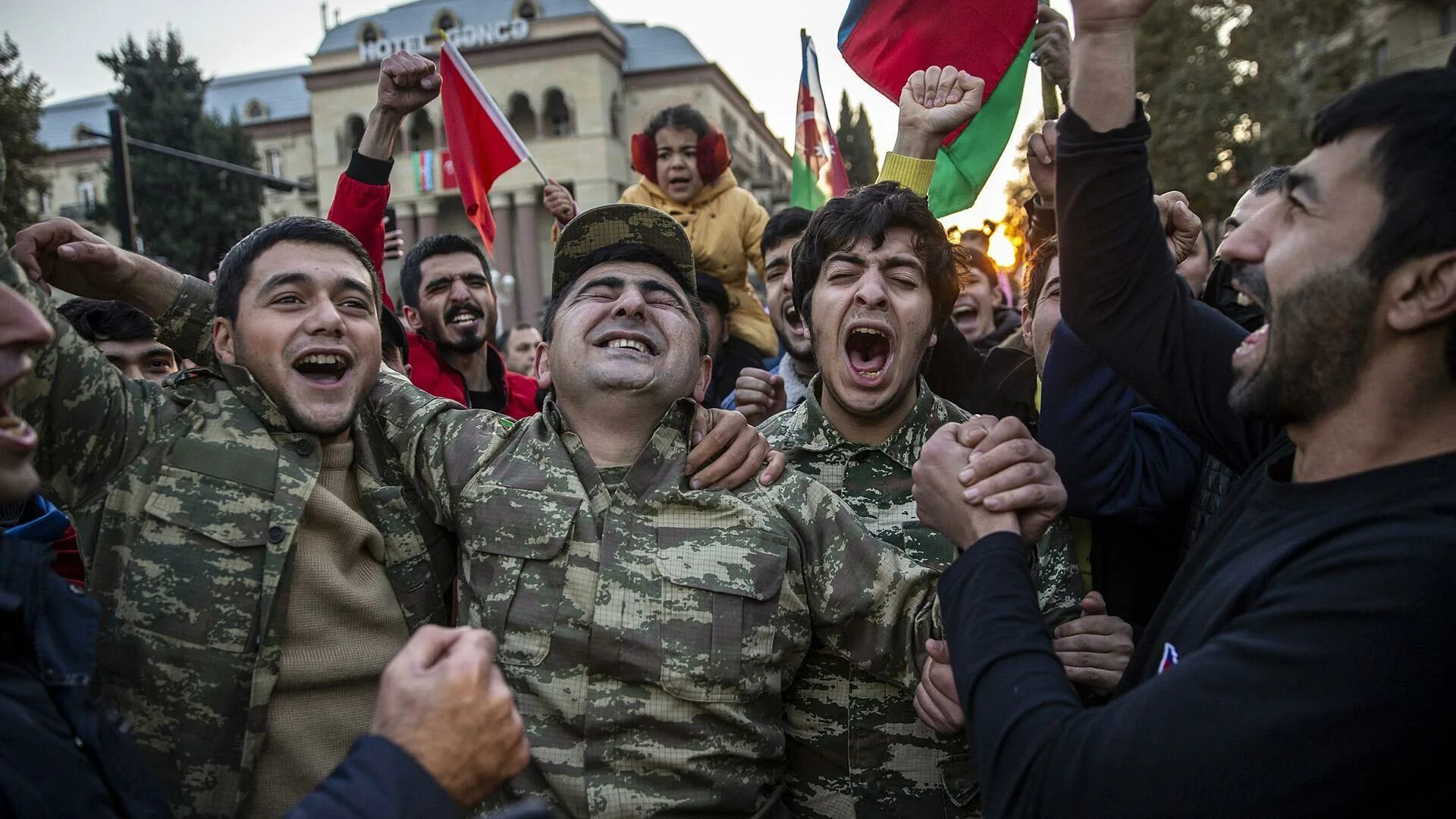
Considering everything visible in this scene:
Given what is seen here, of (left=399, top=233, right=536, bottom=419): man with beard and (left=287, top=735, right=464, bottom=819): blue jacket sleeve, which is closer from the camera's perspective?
(left=287, top=735, right=464, bottom=819): blue jacket sleeve

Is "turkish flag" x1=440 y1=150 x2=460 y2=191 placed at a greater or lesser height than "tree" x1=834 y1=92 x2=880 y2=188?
lesser

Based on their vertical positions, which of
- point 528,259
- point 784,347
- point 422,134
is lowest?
point 784,347

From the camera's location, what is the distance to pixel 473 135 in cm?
581

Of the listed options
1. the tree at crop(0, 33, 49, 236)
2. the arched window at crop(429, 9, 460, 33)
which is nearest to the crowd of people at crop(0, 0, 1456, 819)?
the tree at crop(0, 33, 49, 236)

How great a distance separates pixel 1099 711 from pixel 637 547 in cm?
135

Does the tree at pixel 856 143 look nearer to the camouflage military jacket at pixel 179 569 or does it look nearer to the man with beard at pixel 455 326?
the man with beard at pixel 455 326

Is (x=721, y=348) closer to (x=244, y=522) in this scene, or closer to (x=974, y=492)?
(x=244, y=522)

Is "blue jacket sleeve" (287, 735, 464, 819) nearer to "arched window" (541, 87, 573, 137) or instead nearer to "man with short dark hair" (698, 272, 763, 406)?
"man with short dark hair" (698, 272, 763, 406)

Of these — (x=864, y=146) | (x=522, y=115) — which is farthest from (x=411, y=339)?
(x=864, y=146)

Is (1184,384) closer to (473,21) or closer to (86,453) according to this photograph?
(86,453)

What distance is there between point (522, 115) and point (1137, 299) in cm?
4838

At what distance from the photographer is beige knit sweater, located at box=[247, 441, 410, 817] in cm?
254

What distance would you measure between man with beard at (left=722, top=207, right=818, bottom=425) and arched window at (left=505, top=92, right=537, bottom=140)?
4304 centimetres

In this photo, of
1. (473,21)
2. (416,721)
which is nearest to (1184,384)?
(416,721)
